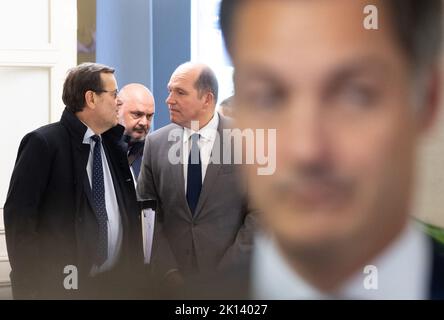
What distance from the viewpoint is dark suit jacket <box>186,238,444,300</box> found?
1.62 m

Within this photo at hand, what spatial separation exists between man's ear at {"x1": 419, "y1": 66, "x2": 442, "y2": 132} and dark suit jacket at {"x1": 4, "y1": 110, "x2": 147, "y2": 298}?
0.76 meters

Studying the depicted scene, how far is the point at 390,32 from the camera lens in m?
1.56

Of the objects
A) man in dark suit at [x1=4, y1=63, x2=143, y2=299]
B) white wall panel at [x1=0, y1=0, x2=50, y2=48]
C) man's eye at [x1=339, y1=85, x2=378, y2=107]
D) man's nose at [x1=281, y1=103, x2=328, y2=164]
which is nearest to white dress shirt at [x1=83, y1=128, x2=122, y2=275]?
man in dark suit at [x1=4, y1=63, x2=143, y2=299]

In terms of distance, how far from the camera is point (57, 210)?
159 cm

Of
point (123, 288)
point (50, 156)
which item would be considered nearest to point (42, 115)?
point (50, 156)

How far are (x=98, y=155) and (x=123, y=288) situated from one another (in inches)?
13.7

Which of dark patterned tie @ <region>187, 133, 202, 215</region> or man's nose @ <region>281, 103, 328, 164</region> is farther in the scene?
dark patterned tie @ <region>187, 133, 202, 215</region>

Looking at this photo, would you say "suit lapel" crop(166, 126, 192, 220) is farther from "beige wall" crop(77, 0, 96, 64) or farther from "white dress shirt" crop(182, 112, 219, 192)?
"beige wall" crop(77, 0, 96, 64)

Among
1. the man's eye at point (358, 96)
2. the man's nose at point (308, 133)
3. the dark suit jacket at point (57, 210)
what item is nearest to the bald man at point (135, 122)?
the dark suit jacket at point (57, 210)

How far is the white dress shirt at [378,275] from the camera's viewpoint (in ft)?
5.26

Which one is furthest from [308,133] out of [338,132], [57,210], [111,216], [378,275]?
[57,210]

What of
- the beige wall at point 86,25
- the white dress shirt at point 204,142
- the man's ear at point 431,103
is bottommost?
the white dress shirt at point 204,142

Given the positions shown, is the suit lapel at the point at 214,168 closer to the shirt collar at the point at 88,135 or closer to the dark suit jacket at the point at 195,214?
the dark suit jacket at the point at 195,214

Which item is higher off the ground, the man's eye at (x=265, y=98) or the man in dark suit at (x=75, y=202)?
the man's eye at (x=265, y=98)
